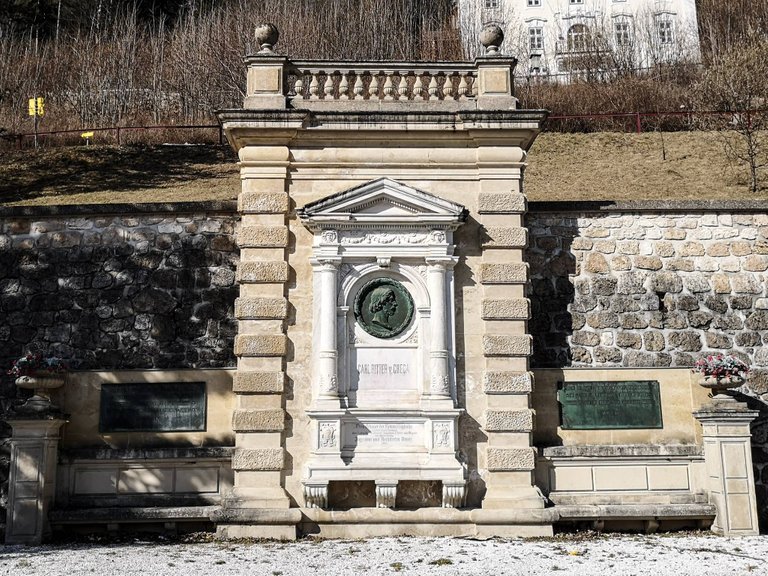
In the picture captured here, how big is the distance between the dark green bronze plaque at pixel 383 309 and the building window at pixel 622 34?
91.9 feet

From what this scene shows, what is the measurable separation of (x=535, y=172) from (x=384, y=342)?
13850 mm

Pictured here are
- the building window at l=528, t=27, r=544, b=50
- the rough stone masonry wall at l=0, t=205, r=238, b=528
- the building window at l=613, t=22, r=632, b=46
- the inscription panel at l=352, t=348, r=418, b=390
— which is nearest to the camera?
the inscription panel at l=352, t=348, r=418, b=390

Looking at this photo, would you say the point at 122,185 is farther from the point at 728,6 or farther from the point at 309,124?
the point at 728,6

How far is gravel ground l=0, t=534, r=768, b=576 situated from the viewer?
301 inches

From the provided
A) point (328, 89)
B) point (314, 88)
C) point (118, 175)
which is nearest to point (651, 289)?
point (328, 89)

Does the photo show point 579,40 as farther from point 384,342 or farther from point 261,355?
point 261,355

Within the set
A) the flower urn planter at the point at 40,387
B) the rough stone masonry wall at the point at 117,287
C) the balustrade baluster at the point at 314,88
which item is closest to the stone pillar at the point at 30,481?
the flower urn planter at the point at 40,387

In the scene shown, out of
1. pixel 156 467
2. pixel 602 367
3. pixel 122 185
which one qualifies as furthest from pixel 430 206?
pixel 122 185

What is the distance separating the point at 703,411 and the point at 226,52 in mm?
26433

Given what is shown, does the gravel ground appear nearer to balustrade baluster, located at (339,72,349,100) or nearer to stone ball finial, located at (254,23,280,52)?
balustrade baluster, located at (339,72,349,100)

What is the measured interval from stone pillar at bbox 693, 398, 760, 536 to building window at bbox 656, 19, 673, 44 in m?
29.8

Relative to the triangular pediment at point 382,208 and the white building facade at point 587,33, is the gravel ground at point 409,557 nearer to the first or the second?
the triangular pediment at point 382,208

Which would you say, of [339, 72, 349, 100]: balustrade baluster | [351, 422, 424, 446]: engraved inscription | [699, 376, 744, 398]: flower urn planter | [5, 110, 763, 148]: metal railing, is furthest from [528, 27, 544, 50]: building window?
[351, 422, 424, 446]: engraved inscription

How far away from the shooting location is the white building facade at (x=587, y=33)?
33.8m
